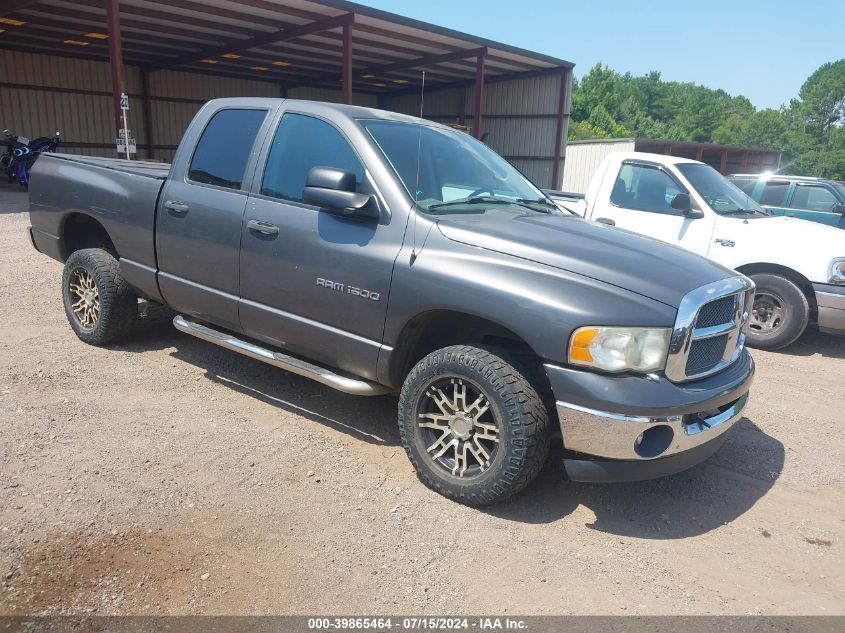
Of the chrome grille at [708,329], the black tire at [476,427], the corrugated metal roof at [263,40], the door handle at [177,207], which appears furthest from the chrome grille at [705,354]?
the corrugated metal roof at [263,40]

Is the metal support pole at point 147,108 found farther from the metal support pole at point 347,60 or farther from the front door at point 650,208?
the front door at point 650,208

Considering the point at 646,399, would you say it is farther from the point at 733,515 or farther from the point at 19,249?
the point at 19,249

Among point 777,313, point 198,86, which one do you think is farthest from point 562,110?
point 777,313

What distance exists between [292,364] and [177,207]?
4.83 ft

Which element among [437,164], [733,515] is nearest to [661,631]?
[733,515]

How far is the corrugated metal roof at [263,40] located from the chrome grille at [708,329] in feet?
49.4

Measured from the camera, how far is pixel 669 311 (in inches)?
115

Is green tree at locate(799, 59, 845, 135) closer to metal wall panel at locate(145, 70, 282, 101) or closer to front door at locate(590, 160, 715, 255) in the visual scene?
metal wall panel at locate(145, 70, 282, 101)

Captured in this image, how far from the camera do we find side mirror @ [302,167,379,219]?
3422mm

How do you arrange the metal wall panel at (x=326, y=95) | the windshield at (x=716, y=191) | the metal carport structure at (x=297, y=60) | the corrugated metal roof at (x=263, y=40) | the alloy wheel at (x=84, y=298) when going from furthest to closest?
the metal wall panel at (x=326, y=95)
the metal carport structure at (x=297, y=60)
the corrugated metal roof at (x=263, y=40)
the windshield at (x=716, y=191)
the alloy wheel at (x=84, y=298)

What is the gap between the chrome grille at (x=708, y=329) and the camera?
2.95 metres

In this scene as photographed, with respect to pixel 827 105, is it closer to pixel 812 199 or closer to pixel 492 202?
pixel 812 199

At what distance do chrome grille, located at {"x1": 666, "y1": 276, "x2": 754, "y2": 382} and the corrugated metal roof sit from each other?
15.1m

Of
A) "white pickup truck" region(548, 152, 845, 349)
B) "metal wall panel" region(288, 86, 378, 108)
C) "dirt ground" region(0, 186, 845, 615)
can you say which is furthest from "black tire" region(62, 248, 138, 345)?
"metal wall panel" region(288, 86, 378, 108)
